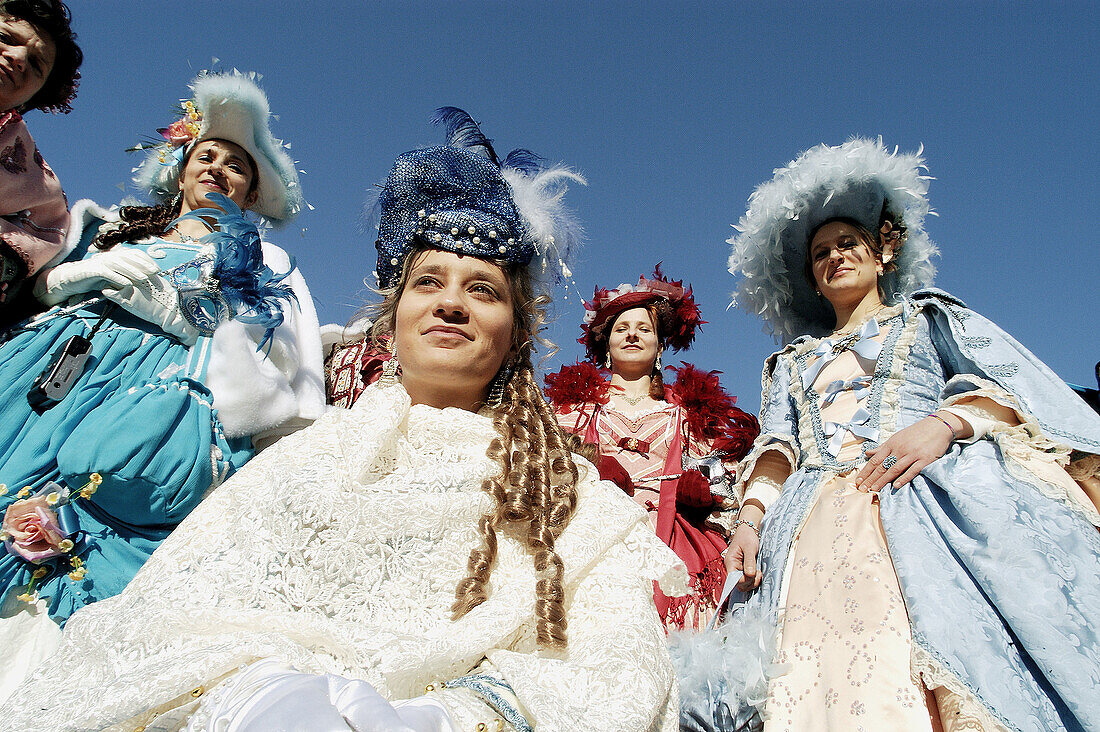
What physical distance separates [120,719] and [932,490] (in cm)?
240

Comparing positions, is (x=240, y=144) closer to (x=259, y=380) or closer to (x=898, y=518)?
(x=259, y=380)

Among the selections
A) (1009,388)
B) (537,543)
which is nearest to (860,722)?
(537,543)

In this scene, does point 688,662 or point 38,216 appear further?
Result: point 38,216

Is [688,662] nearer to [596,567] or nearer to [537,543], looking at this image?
[596,567]

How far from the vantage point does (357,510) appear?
1.84 m

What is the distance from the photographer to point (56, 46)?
288 centimetres

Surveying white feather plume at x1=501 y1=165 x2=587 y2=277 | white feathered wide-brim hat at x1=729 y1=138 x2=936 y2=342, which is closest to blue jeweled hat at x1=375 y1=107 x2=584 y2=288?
white feather plume at x1=501 y1=165 x2=587 y2=277

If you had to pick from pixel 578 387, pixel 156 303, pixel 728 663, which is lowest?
pixel 728 663

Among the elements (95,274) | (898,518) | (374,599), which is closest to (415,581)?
(374,599)

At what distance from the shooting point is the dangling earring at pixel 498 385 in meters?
2.57

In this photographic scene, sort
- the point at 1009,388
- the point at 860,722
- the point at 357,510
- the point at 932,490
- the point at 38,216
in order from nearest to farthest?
the point at 357,510 < the point at 860,722 < the point at 932,490 < the point at 1009,388 < the point at 38,216

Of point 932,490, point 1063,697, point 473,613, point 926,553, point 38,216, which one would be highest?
point 38,216

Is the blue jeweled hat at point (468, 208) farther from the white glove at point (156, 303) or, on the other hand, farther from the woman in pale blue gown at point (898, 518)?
the woman in pale blue gown at point (898, 518)

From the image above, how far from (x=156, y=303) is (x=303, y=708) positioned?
198cm
